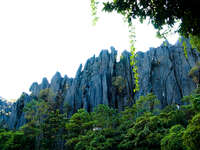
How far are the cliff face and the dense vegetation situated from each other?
8.92 m

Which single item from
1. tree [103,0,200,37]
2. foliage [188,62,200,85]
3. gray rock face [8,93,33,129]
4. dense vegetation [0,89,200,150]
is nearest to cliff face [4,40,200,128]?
gray rock face [8,93,33,129]

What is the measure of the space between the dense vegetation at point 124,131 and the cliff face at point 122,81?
8.92 m

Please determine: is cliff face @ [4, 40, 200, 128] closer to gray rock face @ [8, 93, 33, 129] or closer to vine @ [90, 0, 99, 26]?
gray rock face @ [8, 93, 33, 129]

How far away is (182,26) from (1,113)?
6056 cm

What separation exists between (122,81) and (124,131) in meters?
19.3

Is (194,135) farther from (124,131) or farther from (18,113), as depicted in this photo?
(18,113)

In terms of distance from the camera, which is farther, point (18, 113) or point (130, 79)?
point (18, 113)

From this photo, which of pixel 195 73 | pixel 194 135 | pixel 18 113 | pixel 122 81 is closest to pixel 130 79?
pixel 122 81

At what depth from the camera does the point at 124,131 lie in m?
15.0

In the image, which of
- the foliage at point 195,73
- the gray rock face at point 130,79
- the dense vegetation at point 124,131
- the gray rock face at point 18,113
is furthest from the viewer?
the gray rock face at point 18,113

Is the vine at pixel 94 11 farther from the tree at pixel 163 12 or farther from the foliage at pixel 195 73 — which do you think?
the foliage at pixel 195 73

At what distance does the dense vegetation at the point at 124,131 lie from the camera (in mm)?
6362

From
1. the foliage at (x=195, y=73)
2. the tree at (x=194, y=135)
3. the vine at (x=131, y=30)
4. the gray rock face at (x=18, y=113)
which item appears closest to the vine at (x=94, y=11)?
the vine at (x=131, y=30)

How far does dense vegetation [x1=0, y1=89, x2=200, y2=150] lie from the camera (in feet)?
20.9
